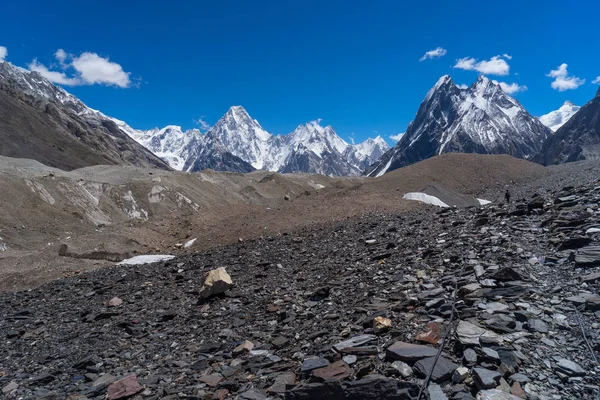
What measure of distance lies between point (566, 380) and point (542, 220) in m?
8.47

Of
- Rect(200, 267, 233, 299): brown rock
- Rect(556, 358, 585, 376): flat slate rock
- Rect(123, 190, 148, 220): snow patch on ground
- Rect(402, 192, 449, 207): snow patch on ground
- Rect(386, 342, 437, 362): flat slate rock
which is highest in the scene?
Rect(123, 190, 148, 220): snow patch on ground

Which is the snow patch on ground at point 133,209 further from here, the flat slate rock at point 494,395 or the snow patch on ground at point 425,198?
the flat slate rock at point 494,395

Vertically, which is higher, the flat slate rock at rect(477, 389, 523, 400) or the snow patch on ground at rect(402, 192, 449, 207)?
the snow patch on ground at rect(402, 192, 449, 207)

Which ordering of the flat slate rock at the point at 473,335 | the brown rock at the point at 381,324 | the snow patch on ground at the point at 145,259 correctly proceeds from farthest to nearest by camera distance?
the snow patch on ground at the point at 145,259, the brown rock at the point at 381,324, the flat slate rock at the point at 473,335

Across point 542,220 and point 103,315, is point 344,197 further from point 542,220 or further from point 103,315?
point 103,315

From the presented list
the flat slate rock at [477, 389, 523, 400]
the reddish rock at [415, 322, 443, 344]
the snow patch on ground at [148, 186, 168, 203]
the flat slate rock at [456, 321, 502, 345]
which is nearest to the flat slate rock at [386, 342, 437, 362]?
the reddish rock at [415, 322, 443, 344]

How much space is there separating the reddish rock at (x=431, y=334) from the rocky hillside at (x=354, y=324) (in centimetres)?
3

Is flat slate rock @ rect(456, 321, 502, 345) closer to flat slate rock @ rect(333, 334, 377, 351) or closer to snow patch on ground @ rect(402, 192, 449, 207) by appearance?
flat slate rock @ rect(333, 334, 377, 351)

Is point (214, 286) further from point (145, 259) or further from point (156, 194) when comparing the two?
point (156, 194)

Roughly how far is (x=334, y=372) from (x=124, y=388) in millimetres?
3438

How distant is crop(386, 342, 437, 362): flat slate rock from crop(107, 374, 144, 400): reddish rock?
3969 mm

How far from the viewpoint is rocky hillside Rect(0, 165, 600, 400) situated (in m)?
4.97

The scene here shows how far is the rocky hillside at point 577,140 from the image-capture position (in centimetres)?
15425

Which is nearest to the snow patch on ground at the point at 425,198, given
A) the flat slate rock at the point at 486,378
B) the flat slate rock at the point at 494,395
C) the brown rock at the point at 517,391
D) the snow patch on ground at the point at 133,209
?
the flat slate rock at the point at 486,378
